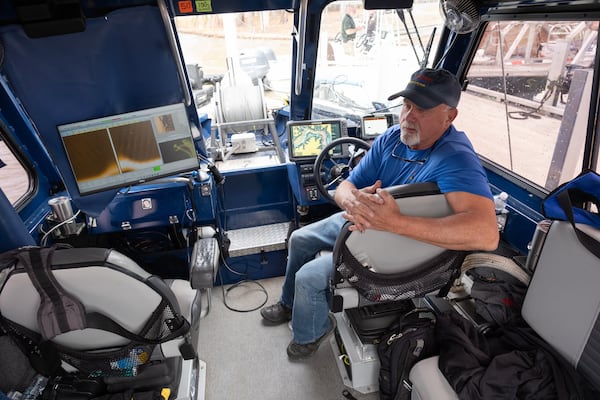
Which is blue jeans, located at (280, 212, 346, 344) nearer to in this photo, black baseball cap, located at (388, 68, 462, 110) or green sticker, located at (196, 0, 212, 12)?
black baseball cap, located at (388, 68, 462, 110)

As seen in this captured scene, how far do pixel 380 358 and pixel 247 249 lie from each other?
1337mm

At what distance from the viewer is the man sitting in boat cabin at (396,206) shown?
1.39 meters

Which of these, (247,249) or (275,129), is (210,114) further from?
(247,249)

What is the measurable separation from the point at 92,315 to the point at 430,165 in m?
1.54

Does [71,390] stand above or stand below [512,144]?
below

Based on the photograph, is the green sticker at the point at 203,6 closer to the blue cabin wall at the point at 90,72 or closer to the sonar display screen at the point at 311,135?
the blue cabin wall at the point at 90,72

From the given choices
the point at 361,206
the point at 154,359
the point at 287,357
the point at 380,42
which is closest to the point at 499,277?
the point at 361,206

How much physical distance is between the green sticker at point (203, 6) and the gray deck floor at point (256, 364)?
2.01 m

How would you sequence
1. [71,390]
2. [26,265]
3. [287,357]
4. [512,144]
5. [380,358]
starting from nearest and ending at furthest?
[26,265], [71,390], [380,358], [287,357], [512,144]

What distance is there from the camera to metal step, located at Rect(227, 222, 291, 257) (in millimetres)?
2695

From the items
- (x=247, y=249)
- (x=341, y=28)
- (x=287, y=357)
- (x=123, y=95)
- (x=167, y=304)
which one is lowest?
(x=287, y=357)

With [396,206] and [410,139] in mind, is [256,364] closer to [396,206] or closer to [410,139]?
[396,206]

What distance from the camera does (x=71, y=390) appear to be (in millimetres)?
1547

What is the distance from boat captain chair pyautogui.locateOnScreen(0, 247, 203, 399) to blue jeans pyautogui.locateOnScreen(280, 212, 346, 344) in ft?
2.09
